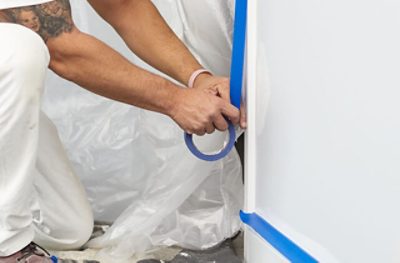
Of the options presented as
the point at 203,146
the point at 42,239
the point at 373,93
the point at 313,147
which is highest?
the point at 373,93

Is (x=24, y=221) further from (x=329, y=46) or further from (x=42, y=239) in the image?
(x=329, y=46)

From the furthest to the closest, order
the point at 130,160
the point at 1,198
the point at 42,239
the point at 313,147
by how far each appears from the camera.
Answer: the point at 130,160
the point at 42,239
the point at 1,198
the point at 313,147

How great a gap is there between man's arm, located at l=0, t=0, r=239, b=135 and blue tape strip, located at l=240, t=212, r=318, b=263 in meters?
0.16

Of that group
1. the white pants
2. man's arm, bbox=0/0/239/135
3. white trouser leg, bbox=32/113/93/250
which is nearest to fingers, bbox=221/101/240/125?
man's arm, bbox=0/0/239/135

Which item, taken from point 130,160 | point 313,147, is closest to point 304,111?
point 313,147

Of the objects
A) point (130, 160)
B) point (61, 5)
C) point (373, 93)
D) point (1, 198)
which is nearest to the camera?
point (373, 93)

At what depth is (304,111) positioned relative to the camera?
29.6 inches

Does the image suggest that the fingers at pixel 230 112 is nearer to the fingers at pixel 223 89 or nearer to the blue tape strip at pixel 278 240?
the fingers at pixel 223 89

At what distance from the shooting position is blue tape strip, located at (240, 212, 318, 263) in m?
0.78

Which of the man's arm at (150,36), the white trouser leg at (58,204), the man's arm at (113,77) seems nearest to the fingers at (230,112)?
the man's arm at (113,77)

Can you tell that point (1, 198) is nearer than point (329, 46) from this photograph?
No

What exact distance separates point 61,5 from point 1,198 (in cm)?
34

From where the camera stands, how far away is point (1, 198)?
0.89 metres

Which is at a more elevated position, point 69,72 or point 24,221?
point 69,72
